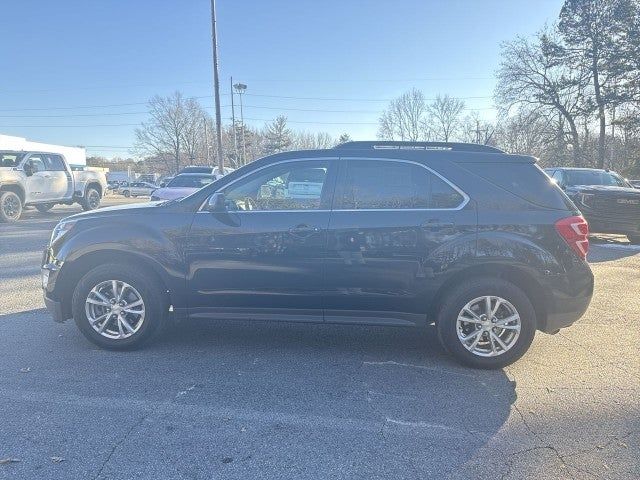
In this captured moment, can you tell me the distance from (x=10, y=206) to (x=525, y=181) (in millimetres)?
15826

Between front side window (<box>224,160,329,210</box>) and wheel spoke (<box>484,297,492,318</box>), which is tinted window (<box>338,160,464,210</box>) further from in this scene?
wheel spoke (<box>484,297,492,318</box>)

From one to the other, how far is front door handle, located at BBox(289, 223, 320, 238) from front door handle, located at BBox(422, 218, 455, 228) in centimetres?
97

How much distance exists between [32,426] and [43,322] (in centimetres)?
240

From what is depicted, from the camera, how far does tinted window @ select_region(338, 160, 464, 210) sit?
3871mm

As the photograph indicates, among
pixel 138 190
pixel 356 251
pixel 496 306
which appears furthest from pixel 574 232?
pixel 138 190

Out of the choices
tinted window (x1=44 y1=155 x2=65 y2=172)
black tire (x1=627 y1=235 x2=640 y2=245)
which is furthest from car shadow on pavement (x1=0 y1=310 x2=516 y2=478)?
tinted window (x1=44 y1=155 x2=65 y2=172)

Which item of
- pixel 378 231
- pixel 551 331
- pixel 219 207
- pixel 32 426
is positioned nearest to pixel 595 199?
pixel 551 331

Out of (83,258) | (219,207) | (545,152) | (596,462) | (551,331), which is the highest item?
(545,152)

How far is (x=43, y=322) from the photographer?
497cm

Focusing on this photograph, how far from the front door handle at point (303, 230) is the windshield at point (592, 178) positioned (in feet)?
35.0

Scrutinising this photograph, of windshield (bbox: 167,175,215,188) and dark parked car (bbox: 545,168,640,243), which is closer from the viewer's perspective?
dark parked car (bbox: 545,168,640,243)

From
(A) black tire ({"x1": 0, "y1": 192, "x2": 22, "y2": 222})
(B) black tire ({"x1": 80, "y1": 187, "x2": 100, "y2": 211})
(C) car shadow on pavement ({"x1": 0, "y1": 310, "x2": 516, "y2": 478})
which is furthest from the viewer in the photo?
(B) black tire ({"x1": 80, "y1": 187, "x2": 100, "y2": 211})

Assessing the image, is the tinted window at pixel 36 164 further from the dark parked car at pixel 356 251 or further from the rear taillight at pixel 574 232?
the rear taillight at pixel 574 232

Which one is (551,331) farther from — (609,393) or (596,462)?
(596,462)
